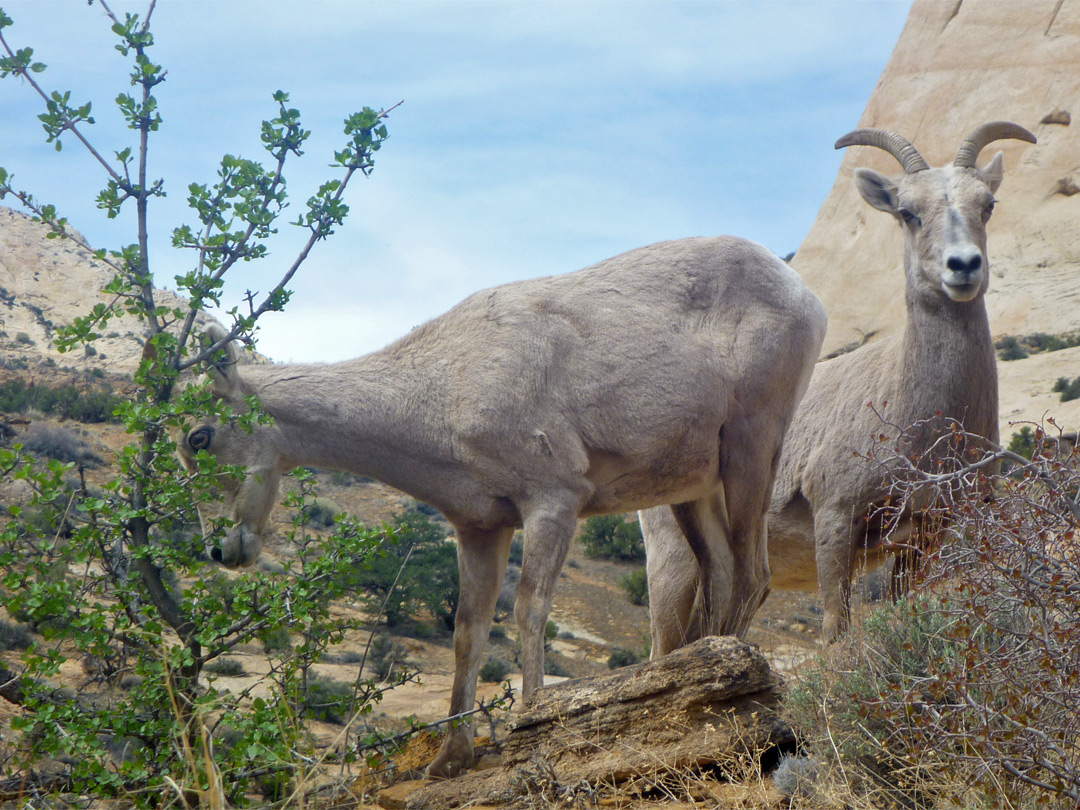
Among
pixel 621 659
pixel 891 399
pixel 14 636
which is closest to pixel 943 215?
pixel 891 399

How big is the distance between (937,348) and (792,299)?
1.05 m

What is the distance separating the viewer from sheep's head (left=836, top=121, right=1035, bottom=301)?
19.8 feet

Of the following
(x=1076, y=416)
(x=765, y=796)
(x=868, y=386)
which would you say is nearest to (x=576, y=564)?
A: (x=1076, y=416)

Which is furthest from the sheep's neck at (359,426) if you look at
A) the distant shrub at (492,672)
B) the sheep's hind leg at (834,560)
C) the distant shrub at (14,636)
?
the distant shrub at (492,672)

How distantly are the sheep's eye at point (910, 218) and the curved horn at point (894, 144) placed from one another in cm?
46

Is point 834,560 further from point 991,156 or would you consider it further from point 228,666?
point 991,156

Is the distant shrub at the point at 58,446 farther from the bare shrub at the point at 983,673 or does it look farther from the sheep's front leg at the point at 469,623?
the bare shrub at the point at 983,673

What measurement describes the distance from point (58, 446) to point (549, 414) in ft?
43.8

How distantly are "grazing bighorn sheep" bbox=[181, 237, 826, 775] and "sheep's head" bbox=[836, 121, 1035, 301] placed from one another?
0.79m

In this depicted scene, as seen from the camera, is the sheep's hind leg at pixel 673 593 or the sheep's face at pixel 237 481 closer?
the sheep's face at pixel 237 481

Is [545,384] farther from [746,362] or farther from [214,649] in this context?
[214,649]

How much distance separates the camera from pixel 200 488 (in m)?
4.51

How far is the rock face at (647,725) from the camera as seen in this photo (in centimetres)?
422

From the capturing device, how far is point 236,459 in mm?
5527
